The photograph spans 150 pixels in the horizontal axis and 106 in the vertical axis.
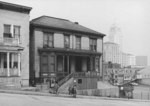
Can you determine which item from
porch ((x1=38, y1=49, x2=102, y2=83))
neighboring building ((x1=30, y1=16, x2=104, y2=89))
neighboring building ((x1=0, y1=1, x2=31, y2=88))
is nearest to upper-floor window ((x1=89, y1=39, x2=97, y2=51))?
neighboring building ((x1=30, y1=16, x2=104, y2=89))

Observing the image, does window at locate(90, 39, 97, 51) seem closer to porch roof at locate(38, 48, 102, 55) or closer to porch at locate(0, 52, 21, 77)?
porch roof at locate(38, 48, 102, 55)

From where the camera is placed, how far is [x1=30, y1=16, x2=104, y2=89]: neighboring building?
33656 mm

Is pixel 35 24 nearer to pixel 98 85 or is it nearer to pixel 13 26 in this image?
pixel 13 26

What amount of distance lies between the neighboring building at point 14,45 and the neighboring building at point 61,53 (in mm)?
1972

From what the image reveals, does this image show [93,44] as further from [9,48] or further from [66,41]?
[9,48]

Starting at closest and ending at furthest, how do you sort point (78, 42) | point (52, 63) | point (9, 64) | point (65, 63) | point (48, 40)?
point (9, 64) < point (52, 63) < point (48, 40) < point (65, 63) < point (78, 42)

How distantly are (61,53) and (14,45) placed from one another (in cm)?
847

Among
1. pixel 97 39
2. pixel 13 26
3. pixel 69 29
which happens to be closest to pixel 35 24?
pixel 13 26

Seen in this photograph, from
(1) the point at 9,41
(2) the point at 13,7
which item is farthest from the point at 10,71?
(2) the point at 13,7

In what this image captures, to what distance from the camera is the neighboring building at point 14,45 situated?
2859 cm

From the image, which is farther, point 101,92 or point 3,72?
point 101,92

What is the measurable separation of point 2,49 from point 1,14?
464 centimetres

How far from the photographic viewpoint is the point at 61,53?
35.8m

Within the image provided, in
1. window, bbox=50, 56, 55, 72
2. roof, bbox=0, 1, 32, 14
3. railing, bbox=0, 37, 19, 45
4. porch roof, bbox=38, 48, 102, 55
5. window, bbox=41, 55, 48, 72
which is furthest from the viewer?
window, bbox=50, 56, 55, 72
